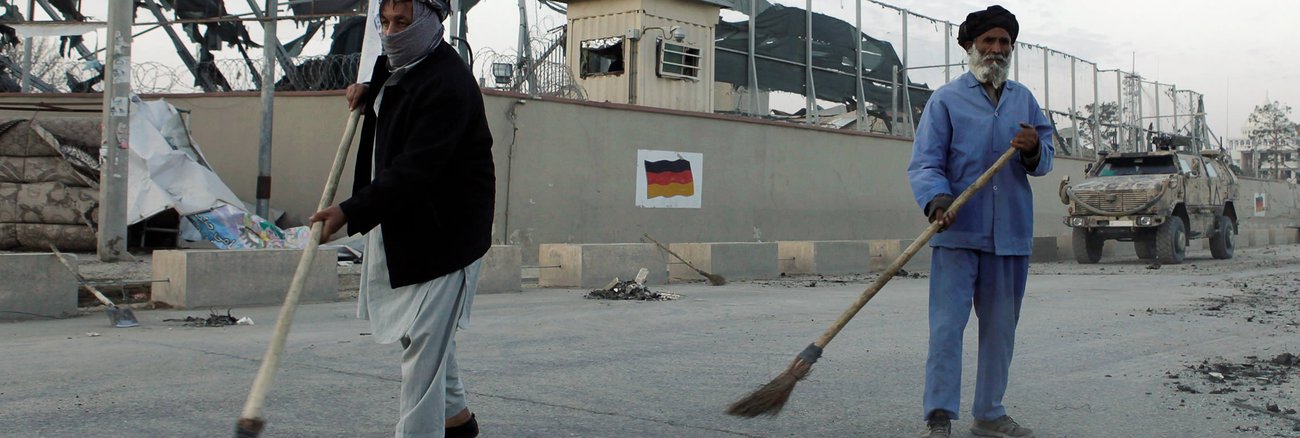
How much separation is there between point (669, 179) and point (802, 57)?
6739 mm

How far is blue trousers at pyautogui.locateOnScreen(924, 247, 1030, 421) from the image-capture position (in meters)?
4.54

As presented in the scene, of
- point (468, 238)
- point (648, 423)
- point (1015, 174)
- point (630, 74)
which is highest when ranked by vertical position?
point (630, 74)

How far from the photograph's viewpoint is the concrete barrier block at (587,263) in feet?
44.1

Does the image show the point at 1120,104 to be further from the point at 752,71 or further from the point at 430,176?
the point at 430,176

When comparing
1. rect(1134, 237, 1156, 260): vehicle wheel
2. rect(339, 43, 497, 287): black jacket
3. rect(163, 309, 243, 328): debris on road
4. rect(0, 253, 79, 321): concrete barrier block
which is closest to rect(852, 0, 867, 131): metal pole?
rect(1134, 237, 1156, 260): vehicle wheel

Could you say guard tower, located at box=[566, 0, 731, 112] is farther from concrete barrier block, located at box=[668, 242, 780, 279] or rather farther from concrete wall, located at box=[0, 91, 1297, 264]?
concrete barrier block, located at box=[668, 242, 780, 279]

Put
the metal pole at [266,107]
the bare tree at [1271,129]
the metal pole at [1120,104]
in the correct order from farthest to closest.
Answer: the bare tree at [1271,129] → the metal pole at [1120,104] → the metal pole at [266,107]

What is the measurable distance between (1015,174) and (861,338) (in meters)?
3.58

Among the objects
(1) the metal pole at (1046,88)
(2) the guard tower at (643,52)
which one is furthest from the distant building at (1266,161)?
(2) the guard tower at (643,52)

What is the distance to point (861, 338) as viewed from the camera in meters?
8.10

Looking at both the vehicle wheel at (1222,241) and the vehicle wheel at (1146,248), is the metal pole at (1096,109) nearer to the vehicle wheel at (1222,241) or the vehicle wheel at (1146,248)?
the vehicle wheel at (1222,241)

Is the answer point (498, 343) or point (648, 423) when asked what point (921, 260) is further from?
point (648, 423)

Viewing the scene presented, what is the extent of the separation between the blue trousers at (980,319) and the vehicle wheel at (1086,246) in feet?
58.3

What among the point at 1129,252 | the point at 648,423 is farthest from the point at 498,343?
the point at 1129,252
